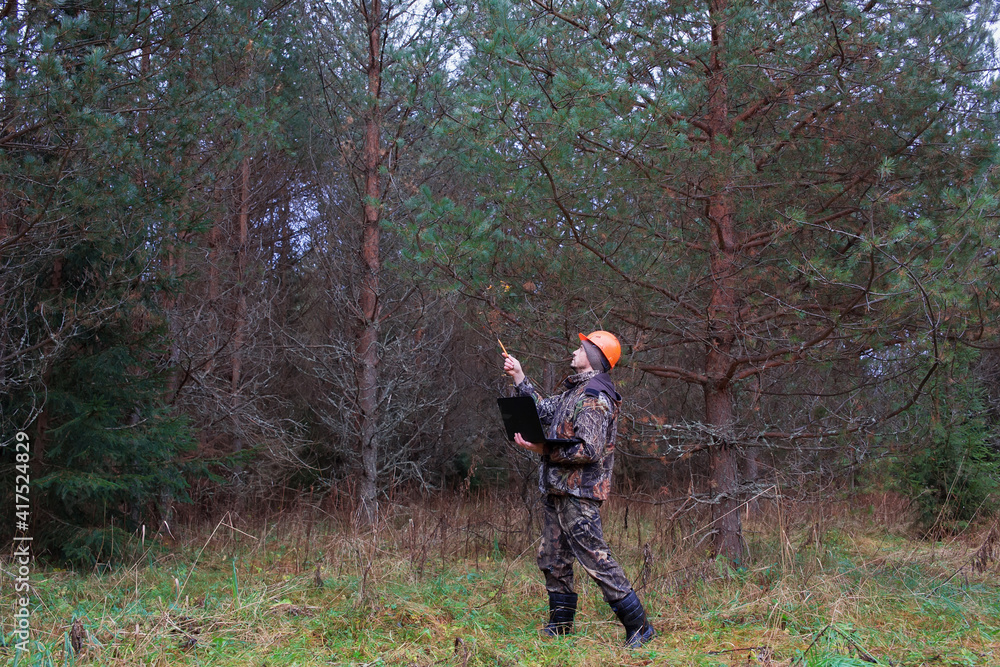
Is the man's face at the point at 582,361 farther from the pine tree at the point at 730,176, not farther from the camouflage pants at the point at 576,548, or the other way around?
the pine tree at the point at 730,176

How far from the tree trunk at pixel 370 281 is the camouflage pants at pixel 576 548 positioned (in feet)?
Result: 18.5

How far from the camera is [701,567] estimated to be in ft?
17.9

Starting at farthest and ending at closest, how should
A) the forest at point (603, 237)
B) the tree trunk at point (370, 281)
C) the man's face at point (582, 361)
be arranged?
1. the tree trunk at point (370, 281)
2. the forest at point (603, 237)
3. the man's face at point (582, 361)

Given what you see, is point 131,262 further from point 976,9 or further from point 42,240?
point 976,9

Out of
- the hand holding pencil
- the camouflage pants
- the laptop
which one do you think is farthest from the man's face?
the camouflage pants

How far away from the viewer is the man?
4168 millimetres

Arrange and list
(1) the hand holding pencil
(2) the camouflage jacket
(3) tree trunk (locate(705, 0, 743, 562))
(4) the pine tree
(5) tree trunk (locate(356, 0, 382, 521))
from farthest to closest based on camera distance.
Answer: (5) tree trunk (locate(356, 0, 382, 521))
(3) tree trunk (locate(705, 0, 743, 562))
(4) the pine tree
(1) the hand holding pencil
(2) the camouflage jacket

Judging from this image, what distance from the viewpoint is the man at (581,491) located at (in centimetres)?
417

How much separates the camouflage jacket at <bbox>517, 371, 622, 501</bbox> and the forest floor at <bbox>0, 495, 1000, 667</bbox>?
33.2 inches

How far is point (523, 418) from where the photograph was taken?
418 centimetres

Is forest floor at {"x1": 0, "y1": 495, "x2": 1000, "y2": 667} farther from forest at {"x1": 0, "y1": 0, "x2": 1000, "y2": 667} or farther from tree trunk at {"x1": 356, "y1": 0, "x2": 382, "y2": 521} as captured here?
tree trunk at {"x1": 356, "y1": 0, "x2": 382, "y2": 521}

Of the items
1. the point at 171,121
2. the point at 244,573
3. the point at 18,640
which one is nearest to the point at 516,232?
the point at 171,121

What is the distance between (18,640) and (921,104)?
6.87 meters

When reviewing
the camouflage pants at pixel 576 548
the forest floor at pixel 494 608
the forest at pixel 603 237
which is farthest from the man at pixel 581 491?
the forest at pixel 603 237
